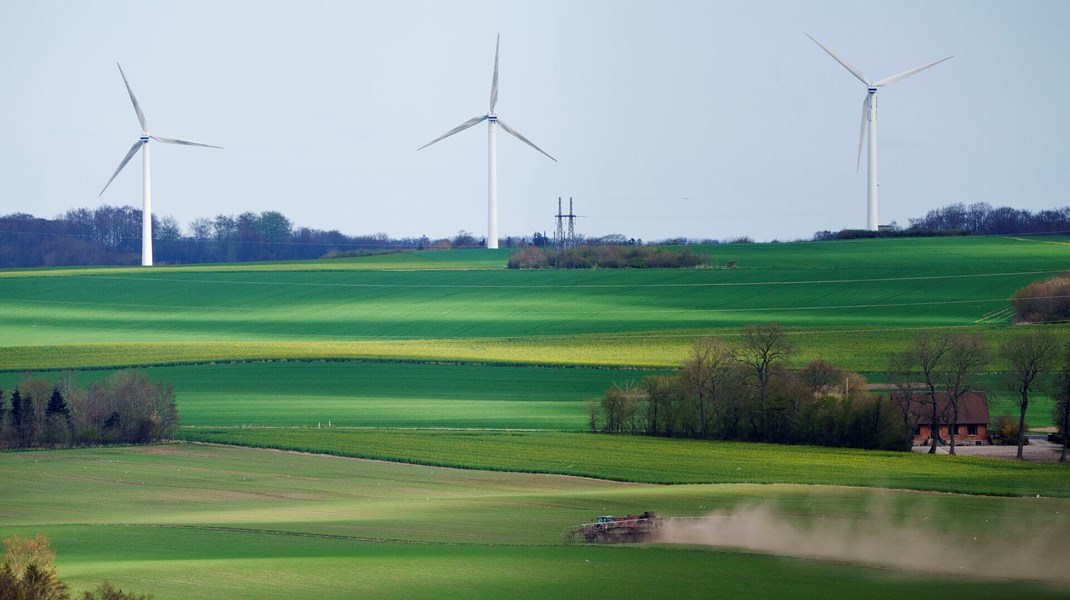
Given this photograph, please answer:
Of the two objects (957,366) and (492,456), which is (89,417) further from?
(957,366)

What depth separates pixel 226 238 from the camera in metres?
187

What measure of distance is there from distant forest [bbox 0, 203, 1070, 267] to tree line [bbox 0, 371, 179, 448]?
73143mm

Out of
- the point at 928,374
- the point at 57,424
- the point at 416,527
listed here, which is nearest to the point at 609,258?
the point at 928,374

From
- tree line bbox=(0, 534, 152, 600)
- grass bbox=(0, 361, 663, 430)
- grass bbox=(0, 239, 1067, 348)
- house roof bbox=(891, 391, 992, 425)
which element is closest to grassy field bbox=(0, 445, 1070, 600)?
tree line bbox=(0, 534, 152, 600)

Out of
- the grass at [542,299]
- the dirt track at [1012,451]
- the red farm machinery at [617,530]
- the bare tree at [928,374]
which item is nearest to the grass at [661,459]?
the dirt track at [1012,451]

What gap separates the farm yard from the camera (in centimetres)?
3152

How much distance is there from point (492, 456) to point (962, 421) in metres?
23.1

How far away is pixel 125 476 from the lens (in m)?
47.5

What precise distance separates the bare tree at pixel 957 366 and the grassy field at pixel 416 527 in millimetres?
15183

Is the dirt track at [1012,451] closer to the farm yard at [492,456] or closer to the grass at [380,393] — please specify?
the farm yard at [492,456]

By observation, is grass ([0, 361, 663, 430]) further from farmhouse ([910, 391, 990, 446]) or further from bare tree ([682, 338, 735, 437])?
farmhouse ([910, 391, 990, 446])

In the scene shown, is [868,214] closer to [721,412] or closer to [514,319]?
[514,319]

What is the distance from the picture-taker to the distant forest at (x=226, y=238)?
451 feet

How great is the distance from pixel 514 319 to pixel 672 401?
36.6m
